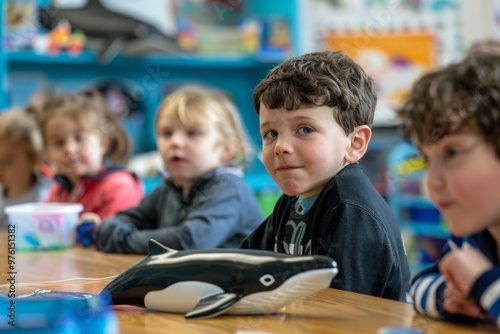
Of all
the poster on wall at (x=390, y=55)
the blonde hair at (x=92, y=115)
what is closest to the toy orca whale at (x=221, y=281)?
the blonde hair at (x=92, y=115)

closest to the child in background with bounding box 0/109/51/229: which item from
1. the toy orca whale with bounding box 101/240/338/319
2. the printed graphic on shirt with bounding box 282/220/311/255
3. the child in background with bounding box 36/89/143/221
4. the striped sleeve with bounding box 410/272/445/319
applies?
the child in background with bounding box 36/89/143/221

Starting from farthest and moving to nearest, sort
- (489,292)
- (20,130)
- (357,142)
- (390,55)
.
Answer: (390,55) → (20,130) → (357,142) → (489,292)

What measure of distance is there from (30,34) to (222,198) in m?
2.15

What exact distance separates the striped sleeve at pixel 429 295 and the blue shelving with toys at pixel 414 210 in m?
2.99

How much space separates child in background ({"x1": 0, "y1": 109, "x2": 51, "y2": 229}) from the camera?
9.60ft

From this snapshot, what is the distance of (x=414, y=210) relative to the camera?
4.22 metres

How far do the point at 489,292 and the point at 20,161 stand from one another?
7.89 feet

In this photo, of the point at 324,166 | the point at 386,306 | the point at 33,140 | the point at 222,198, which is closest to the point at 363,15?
the point at 33,140

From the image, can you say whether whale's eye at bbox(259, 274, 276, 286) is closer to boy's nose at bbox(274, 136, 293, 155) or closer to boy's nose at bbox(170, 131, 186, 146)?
boy's nose at bbox(274, 136, 293, 155)

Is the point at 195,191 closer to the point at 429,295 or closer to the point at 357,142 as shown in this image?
the point at 357,142

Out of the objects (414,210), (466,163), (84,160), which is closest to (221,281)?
(466,163)

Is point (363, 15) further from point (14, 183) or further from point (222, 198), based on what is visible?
point (222, 198)

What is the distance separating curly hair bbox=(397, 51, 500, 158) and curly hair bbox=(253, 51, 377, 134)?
41 cm

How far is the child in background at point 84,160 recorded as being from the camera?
8.70 feet
